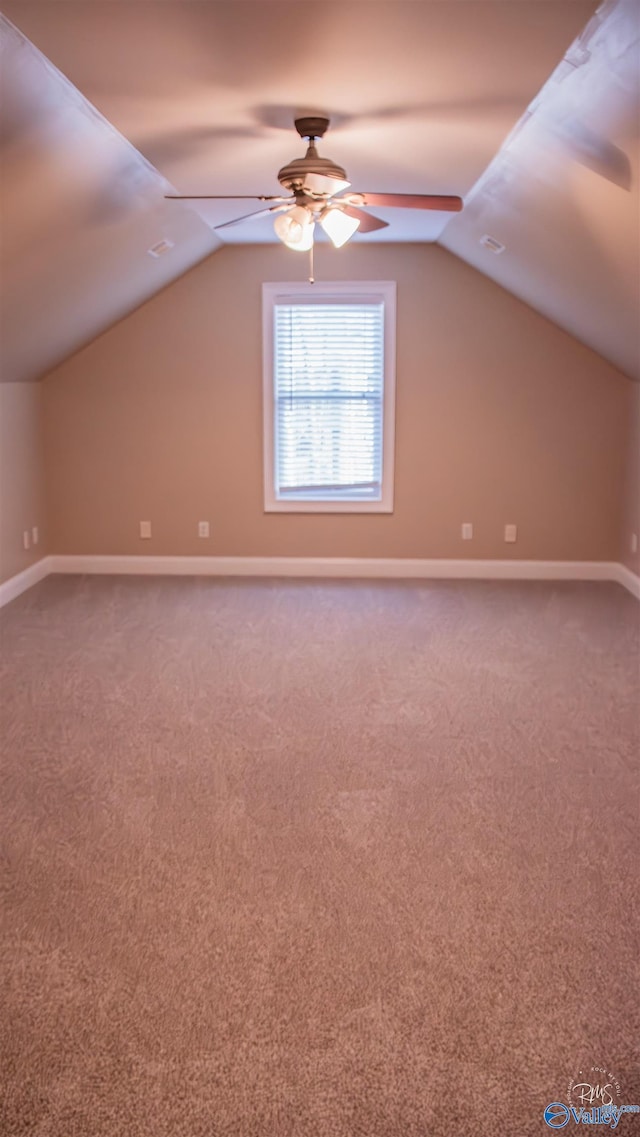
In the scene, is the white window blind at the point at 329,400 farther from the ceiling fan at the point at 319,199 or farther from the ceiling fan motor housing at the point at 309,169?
the ceiling fan motor housing at the point at 309,169

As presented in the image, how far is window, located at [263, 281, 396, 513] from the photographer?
245 inches

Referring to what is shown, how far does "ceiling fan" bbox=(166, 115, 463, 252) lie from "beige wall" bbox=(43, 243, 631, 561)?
2660 mm

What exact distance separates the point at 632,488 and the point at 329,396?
2.16m

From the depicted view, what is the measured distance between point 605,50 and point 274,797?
8.50 feet

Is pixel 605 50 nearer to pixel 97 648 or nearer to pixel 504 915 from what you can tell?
pixel 504 915

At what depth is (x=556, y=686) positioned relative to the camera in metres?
4.40

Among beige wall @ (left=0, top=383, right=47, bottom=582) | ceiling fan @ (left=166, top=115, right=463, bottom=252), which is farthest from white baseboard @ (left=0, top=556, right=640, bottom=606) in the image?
ceiling fan @ (left=166, top=115, right=463, bottom=252)

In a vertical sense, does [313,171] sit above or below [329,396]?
above

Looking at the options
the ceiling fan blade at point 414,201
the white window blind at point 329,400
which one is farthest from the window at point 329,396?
the ceiling fan blade at point 414,201

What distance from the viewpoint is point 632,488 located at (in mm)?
6086

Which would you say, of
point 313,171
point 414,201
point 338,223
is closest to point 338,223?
point 338,223

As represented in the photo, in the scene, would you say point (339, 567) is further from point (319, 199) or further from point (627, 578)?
point (319, 199)

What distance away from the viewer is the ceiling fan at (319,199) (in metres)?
3.26

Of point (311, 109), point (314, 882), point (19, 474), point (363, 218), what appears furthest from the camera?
point (19, 474)
